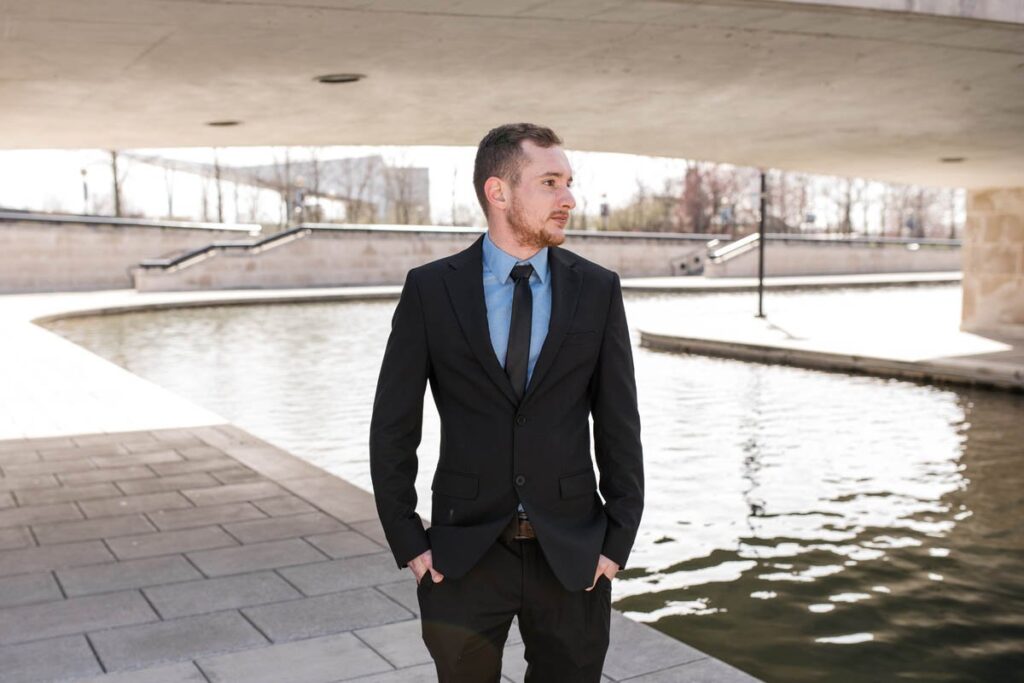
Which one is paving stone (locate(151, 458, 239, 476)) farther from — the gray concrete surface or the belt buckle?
the belt buckle

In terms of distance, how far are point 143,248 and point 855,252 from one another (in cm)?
3152

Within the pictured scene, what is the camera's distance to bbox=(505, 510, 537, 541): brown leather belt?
107 inches

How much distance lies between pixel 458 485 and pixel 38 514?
5389 millimetres

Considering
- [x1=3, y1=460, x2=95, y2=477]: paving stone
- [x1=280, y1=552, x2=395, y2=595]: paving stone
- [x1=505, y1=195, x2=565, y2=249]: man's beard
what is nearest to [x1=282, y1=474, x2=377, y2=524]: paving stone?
[x1=280, y1=552, x2=395, y2=595]: paving stone

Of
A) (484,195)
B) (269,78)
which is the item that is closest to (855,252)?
(269,78)

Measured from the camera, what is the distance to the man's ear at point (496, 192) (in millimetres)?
2725

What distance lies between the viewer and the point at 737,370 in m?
15.9

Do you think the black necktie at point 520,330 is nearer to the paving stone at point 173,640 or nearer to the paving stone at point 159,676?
the paving stone at point 159,676

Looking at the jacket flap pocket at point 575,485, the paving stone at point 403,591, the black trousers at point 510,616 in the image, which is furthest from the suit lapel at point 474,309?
the paving stone at point 403,591

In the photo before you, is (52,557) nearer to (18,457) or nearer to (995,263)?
(18,457)

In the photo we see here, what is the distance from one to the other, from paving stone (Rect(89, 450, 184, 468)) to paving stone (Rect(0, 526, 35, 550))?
1.89 metres

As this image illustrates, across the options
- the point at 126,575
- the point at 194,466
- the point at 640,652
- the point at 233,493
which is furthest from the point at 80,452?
the point at 640,652

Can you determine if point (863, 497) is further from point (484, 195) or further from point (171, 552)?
point (484, 195)

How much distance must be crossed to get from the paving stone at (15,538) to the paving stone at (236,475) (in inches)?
63.8
